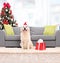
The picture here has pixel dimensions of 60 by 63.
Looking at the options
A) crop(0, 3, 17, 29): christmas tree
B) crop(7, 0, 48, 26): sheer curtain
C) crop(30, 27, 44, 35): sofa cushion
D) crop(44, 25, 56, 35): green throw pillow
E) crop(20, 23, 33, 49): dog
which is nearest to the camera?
crop(20, 23, 33, 49): dog

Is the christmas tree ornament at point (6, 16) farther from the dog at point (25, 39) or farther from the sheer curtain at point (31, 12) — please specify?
the dog at point (25, 39)

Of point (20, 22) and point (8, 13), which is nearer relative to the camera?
point (8, 13)

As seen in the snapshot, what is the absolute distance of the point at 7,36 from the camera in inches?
270

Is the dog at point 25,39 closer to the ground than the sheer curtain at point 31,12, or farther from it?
closer to the ground

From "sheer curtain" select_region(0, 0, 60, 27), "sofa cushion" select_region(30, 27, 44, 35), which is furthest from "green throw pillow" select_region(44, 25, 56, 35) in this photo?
"sheer curtain" select_region(0, 0, 60, 27)

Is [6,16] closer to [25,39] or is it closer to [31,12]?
[31,12]

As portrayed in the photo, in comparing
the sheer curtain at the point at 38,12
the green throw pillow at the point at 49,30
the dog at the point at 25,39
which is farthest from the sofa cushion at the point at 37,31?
the sheer curtain at the point at 38,12

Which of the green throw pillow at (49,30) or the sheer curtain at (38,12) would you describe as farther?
the sheer curtain at (38,12)

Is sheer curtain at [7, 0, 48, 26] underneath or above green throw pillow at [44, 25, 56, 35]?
above

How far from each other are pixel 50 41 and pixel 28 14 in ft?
8.82

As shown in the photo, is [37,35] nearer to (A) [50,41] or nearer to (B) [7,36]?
(A) [50,41]

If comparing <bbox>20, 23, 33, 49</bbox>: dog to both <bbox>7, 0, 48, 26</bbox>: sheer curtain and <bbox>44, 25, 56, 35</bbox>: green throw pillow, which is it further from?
<bbox>7, 0, 48, 26</bbox>: sheer curtain

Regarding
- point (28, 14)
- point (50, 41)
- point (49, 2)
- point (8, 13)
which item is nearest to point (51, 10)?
point (49, 2)

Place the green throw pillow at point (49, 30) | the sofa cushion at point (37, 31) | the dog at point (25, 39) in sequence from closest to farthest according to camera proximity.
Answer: the dog at point (25, 39) < the green throw pillow at point (49, 30) < the sofa cushion at point (37, 31)
